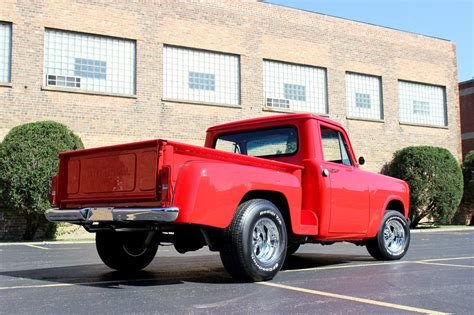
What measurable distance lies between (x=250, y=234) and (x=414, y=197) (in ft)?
58.9

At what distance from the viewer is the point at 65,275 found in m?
6.63

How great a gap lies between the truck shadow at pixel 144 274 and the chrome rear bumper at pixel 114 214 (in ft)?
2.37

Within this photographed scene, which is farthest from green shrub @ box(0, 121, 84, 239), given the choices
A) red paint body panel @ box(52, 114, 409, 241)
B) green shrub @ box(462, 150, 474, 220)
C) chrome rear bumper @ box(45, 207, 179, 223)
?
green shrub @ box(462, 150, 474, 220)

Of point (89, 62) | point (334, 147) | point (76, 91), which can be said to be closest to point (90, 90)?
point (76, 91)

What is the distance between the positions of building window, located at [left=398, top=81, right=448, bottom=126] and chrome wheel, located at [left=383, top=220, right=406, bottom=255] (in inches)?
711

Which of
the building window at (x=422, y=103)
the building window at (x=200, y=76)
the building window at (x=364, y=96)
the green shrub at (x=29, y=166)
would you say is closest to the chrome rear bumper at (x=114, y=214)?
the green shrub at (x=29, y=166)

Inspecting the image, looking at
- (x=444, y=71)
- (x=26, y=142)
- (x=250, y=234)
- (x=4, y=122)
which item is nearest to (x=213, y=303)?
(x=250, y=234)

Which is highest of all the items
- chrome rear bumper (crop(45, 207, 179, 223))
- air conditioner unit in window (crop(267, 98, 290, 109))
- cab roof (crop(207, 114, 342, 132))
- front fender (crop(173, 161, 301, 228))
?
air conditioner unit in window (crop(267, 98, 290, 109))

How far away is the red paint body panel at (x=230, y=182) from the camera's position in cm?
527

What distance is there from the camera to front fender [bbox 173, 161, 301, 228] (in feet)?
16.9

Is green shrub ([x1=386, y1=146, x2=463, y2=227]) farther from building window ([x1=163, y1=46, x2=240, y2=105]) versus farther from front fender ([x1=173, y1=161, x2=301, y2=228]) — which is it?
front fender ([x1=173, y1=161, x2=301, y2=228])

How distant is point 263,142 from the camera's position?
7.36m

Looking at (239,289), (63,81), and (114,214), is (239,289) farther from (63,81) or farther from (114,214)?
(63,81)

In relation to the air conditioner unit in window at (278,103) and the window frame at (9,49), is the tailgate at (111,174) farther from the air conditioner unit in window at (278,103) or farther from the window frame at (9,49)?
the air conditioner unit in window at (278,103)
